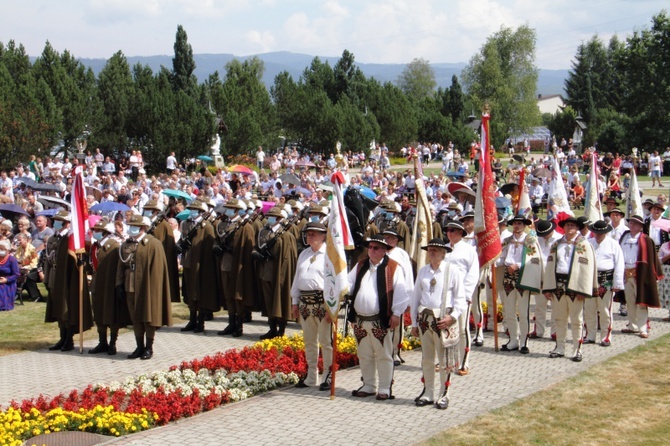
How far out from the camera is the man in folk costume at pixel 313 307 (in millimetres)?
11234

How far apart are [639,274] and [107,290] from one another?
29.3 feet

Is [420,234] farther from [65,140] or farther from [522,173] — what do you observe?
[65,140]

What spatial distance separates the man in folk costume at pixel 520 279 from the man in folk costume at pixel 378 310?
3.22m

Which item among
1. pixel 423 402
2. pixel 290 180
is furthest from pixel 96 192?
pixel 423 402

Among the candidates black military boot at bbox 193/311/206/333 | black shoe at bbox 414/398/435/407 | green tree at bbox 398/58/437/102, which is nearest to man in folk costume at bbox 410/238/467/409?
black shoe at bbox 414/398/435/407

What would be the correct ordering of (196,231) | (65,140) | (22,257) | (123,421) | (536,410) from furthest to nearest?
(65,140) → (22,257) → (196,231) → (536,410) → (123,421)

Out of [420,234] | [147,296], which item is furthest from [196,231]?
[420,234]

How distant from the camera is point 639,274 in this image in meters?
14.9

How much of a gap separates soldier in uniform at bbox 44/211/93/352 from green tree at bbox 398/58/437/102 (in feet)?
368

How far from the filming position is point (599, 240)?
13.9 m

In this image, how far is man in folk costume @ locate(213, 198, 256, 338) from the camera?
48.5 feet

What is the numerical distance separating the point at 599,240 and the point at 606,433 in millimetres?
5086

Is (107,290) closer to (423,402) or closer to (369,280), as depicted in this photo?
(369,280)

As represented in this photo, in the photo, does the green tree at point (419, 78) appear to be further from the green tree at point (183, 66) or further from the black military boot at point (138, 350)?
the black military boot at point (138, 350)
